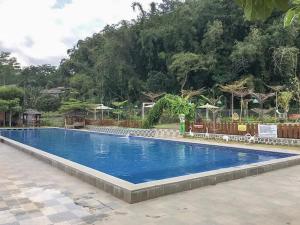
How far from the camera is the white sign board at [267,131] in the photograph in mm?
13180

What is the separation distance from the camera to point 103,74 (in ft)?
123

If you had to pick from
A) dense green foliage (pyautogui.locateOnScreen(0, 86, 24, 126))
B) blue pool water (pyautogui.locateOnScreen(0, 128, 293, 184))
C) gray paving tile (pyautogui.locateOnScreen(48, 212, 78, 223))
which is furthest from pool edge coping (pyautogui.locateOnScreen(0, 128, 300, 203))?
dense green foliage (pyautogui.locateOnScreen(0, 86, 24, 126))

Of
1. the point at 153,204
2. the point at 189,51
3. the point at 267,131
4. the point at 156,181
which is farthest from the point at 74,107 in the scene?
the point at 153,204

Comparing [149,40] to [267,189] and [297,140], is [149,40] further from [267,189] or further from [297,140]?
[267,189]

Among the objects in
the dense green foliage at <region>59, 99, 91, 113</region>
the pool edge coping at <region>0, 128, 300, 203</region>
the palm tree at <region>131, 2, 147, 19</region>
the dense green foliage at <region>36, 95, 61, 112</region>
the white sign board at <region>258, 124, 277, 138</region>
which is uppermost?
the palm tree at <region>131, 2, 147, 19</region>

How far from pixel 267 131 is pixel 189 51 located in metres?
20.5

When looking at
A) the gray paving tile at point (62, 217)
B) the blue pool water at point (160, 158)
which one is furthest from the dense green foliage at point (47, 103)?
the gray paving tile at point (62, 217)

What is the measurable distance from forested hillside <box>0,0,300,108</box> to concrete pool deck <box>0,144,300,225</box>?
2226 centimetres

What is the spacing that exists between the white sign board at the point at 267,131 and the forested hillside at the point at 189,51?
14.4 metres

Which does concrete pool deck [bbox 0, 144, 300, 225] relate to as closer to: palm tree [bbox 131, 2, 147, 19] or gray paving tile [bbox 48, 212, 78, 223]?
gray paving tile [bbox 48, 212, 78, 223]

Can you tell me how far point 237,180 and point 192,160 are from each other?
4396 mm

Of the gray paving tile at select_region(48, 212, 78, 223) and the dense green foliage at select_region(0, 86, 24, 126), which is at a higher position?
the dense green foliage at select_region(0, 86, 24, 126)

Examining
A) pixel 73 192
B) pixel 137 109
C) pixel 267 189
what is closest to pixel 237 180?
pixel 267 189

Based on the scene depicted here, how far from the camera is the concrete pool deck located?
4297 mm
